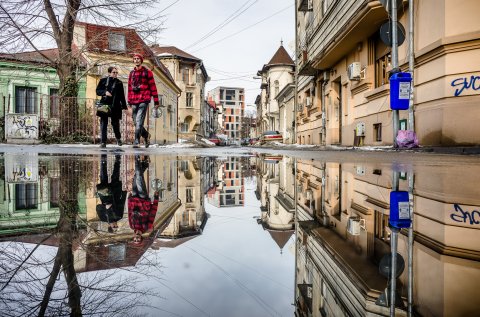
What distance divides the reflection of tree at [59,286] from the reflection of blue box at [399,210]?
3.00 feet

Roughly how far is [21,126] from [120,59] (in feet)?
24.5

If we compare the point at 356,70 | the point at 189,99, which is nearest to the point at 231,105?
the point at 189,99

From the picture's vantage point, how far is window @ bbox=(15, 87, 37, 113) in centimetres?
2134

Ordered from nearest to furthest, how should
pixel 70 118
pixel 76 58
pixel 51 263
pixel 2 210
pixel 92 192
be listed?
pixel 51 263
pixel 2 210
pixel 92 192
pixel 70 118
pixel 76 58

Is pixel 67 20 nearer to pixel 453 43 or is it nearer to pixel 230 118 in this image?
pixel 453 43

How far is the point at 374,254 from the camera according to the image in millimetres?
958

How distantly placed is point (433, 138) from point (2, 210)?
6632 mm

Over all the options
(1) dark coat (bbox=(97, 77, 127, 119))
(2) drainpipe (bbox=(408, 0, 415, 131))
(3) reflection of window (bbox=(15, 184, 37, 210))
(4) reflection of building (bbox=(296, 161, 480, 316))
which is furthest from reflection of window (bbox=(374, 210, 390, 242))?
(1) dark coat (bbox=(97, 77, 127, 119))

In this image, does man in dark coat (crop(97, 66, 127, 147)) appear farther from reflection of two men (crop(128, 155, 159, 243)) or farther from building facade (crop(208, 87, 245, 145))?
building facade (crop(208, 87, 245, 145))

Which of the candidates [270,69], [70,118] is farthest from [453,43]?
[270,69]

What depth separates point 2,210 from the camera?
58.6 inches

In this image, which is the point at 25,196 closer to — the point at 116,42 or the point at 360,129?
the point at 360,129

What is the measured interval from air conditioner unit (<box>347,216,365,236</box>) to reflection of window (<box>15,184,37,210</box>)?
1260 millimetres

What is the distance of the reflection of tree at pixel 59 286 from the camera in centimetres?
59
